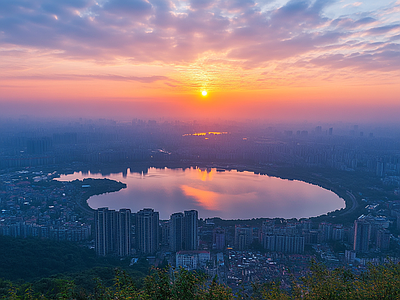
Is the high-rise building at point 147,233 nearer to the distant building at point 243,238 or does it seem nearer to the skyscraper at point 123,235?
the skyscraper at point 123,235

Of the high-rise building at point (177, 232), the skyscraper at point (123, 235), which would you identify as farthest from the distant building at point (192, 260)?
the skyscraper at point (123, 235)

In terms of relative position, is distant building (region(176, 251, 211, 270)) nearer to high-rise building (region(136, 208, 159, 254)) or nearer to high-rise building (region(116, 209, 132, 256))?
high-rise building (region(136, 208, 159, 254))

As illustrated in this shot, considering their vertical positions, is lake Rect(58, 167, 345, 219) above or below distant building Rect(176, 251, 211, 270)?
below

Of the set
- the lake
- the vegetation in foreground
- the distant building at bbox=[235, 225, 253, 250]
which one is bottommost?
the lake

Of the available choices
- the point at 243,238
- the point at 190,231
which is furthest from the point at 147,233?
the point at 243,238

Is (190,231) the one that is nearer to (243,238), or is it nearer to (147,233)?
(147,233)

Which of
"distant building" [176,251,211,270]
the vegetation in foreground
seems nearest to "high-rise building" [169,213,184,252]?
"distant building" [176,251,211,270]
